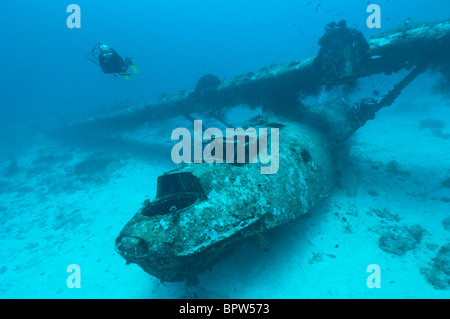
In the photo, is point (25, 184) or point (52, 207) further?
point (25, 184)

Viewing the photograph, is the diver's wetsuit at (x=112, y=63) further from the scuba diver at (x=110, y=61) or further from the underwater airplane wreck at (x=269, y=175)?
the underwater airplane wreck at (x=269, y=175)

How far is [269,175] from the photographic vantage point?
5484 mm

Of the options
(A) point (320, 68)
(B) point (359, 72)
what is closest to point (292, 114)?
(A) point (320, 68)

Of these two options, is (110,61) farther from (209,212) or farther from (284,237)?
(284,237)

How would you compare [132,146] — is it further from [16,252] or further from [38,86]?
[38,86]

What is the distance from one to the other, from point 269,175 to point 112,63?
30.2 ft

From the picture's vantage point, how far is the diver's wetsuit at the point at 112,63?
10.3 meters

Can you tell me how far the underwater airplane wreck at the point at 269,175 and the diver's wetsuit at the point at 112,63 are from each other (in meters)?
4.15

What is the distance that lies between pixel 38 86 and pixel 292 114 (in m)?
108

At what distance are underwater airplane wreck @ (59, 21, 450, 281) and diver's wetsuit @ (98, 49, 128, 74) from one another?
415cm

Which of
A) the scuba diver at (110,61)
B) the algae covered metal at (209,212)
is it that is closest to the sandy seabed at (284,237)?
Answer: the algae covered metal at (209,212)

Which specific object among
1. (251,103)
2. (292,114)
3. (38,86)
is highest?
(38,86)

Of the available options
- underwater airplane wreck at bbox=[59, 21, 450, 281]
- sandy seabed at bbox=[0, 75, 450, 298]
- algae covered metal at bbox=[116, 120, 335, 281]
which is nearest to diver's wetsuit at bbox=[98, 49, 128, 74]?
underwater airplane wreck at bbox=[59, 21, 450, 281]

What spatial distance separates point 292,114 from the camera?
1037 cm
